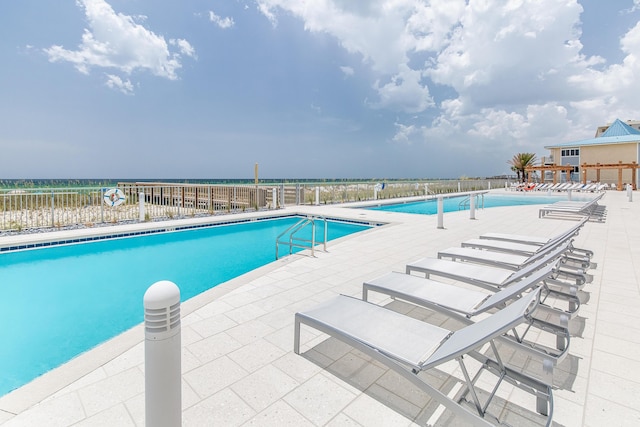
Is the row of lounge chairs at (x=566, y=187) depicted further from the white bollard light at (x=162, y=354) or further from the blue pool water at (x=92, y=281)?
the white bollard light at (x=162, y=354)

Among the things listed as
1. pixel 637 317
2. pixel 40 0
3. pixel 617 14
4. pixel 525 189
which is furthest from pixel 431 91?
pixel 637 317

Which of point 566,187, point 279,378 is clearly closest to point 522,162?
point 566,187

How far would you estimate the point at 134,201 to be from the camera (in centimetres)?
1047

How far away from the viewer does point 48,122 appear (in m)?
24.5

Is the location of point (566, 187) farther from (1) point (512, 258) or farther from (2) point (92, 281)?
(2) point (92, 281)

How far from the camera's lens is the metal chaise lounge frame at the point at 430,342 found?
1.57 m

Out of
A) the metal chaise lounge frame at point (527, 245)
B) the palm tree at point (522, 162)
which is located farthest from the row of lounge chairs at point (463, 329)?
the palm tree at point (522, 162)

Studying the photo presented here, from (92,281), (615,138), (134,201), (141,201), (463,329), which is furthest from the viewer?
(615,138)

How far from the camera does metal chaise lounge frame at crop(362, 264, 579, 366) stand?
86.3 inches

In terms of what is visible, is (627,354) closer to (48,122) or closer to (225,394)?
(225,394)

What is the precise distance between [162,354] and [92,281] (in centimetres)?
539

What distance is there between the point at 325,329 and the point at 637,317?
10.8 feet

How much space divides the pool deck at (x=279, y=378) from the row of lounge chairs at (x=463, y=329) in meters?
0.20

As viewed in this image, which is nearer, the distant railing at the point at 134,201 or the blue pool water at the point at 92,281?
the blue pool water at the point at 92,281
